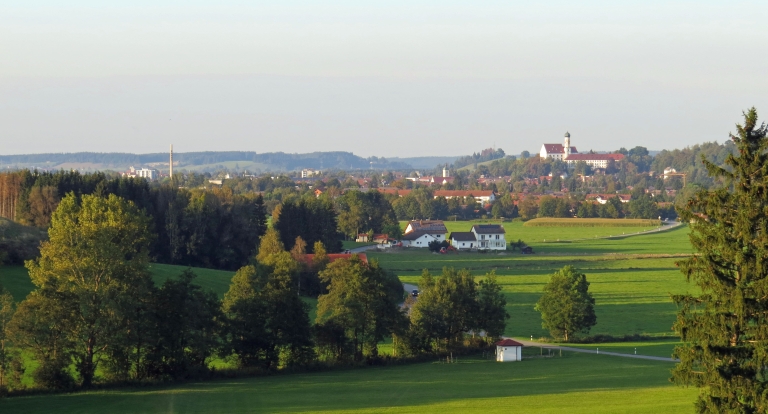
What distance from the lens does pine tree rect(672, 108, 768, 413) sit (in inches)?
740

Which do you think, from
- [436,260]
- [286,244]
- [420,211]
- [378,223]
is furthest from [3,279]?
[420,211]

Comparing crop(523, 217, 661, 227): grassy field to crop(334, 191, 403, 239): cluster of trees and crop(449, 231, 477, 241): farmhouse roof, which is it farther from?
crop(449, 231, 477, 241): farmhouse roof

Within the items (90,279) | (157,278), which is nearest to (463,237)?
(157,278)

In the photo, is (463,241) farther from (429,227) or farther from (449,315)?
(449,315)

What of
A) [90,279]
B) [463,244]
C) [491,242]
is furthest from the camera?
[463,244]

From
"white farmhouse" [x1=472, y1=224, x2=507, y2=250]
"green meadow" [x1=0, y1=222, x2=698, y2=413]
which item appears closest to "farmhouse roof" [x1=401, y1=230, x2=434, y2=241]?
"white farmhouse" [x1=472, y1=224, x2=507, y2=250]

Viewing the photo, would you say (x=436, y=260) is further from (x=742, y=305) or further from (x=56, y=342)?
(x=742, y=305)

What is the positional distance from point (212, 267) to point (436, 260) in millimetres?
25964

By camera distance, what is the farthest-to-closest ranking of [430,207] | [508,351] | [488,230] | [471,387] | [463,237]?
1. [430,207]
2. [463,237]
3. [488,230]
4. [508,351]
5. [471,387]

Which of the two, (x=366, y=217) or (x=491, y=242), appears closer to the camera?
(x=491, y=242)

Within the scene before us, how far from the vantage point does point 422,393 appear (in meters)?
32.6

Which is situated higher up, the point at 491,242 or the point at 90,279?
the point at 90,279

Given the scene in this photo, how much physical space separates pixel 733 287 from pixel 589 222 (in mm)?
141610

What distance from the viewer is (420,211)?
174875 mm
